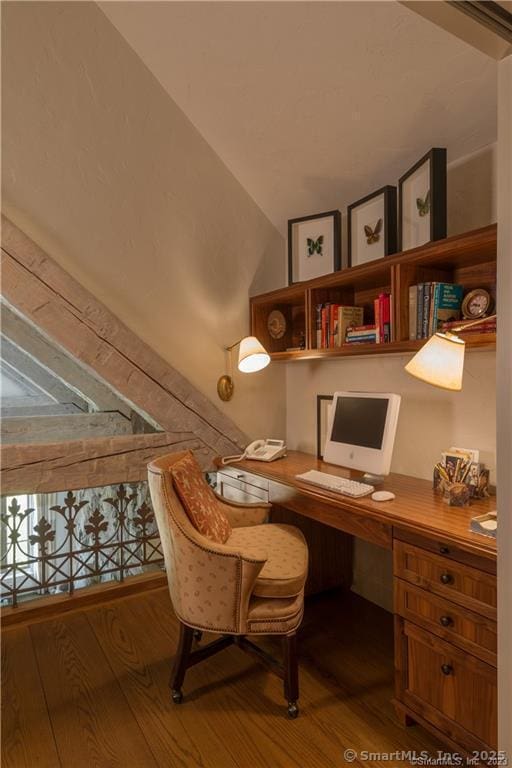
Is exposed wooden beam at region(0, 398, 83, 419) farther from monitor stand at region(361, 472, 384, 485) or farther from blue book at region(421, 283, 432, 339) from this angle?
blue book at region(421, 283, 432, 339)

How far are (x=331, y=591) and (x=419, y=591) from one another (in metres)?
1.27

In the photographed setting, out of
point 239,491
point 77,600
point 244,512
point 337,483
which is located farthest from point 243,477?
point 77,600

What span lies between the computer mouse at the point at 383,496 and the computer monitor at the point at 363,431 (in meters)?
0.17

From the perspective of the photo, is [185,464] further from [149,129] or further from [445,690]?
[149,129]

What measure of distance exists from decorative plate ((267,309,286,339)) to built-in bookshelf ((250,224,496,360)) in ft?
0.07

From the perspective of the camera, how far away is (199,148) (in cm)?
283

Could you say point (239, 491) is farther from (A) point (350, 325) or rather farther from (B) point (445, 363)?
(B) point (445, 363)

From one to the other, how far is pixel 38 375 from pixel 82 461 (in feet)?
4.38

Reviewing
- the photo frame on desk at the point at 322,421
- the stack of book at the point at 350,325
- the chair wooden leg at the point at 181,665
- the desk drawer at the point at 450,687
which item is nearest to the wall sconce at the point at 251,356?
the stack of book at the point at 350,325

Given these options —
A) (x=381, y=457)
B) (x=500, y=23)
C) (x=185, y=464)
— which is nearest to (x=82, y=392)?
(x=185, y=464)

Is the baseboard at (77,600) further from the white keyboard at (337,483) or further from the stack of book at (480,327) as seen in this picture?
the stack of book at (480,327)

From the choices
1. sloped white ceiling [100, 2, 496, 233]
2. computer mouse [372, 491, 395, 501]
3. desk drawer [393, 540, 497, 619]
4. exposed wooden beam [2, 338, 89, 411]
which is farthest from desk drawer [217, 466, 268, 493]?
sloped white ceiling [100, 2, 496, 233]

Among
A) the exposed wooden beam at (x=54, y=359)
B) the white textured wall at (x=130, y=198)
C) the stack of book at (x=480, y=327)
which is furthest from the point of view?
the exposed wooden beam at (x=54, y=359)

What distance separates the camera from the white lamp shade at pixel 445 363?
64.0 inches
